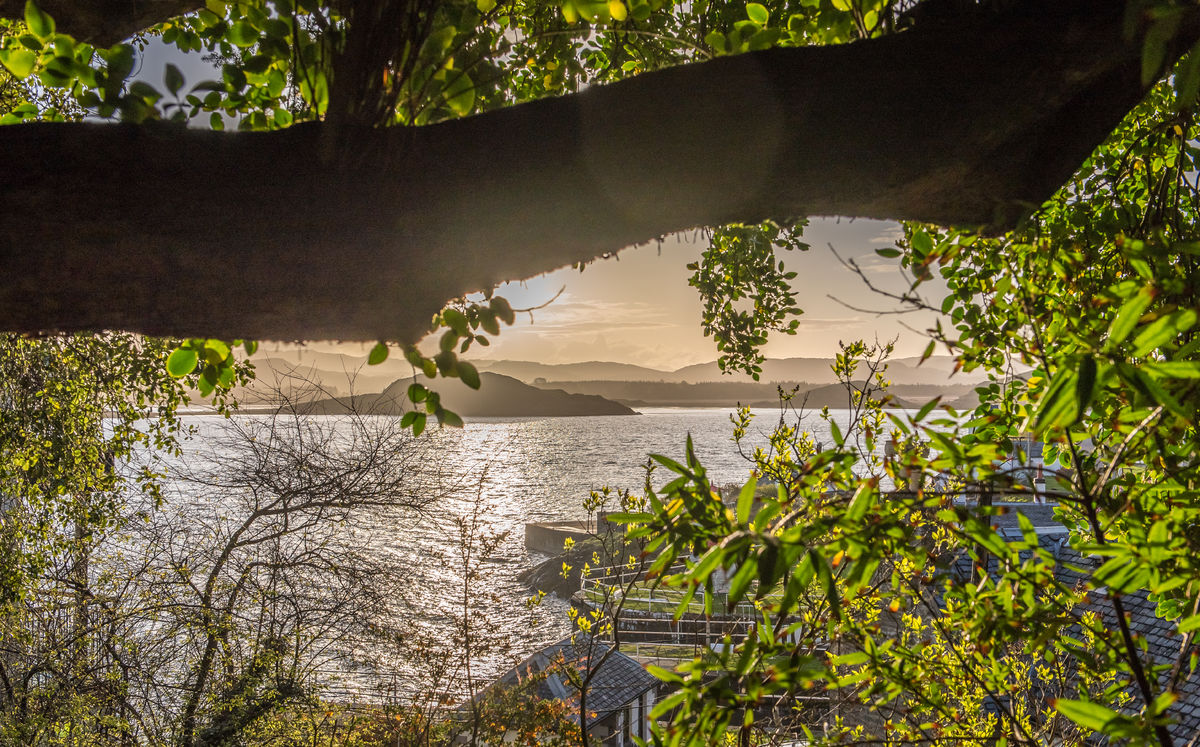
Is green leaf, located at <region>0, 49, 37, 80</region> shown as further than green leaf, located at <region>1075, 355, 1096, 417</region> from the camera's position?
Yes

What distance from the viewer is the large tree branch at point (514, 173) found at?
85cm

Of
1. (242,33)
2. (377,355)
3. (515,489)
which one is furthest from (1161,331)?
(515,489)

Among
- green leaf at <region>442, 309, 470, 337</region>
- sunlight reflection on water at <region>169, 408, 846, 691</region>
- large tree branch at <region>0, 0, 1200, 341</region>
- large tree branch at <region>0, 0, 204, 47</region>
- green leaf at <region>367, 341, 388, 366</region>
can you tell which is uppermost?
large tree branch at <region>0, 0, 204, 47</region>

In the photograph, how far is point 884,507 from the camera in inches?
41.3

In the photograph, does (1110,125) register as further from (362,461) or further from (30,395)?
(362,461)

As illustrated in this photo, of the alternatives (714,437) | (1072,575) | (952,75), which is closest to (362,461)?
(952,75)

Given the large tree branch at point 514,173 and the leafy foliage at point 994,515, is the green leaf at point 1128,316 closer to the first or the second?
the leafy foliage at point 994,515

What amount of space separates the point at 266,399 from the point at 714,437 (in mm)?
98192

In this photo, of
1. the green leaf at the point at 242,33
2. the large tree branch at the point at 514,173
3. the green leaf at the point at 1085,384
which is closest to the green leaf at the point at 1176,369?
the green leaf at the point at 1085,384

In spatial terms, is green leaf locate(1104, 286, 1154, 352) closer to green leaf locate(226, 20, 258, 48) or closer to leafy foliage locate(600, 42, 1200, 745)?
leafy foliage locate(600, 42, 1200, 745)

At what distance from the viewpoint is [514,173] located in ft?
3.00

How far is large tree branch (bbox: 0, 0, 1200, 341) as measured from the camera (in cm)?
85

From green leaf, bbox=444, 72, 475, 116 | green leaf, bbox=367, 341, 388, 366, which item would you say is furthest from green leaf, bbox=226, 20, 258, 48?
green leaf, bbox=367, 341, 388, 366

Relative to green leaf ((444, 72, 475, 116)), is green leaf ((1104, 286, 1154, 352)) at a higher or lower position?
lower
